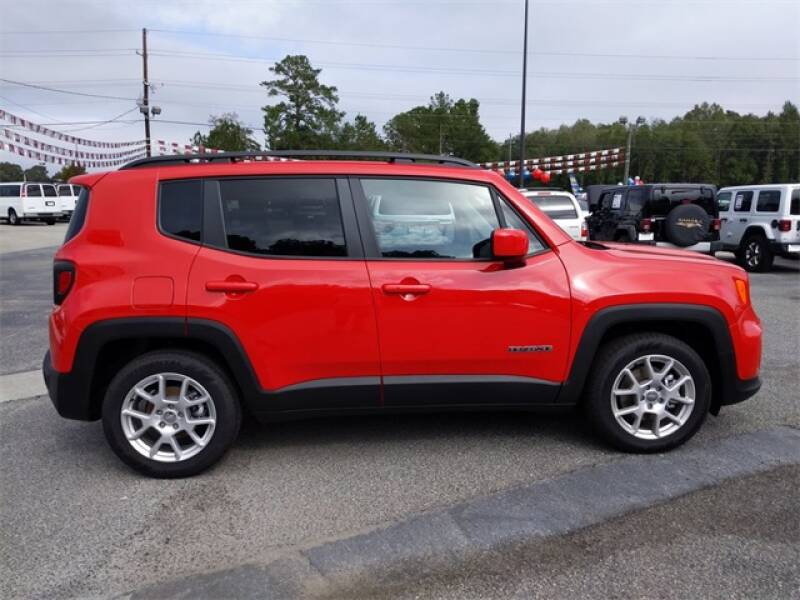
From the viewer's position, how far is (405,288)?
3391mm

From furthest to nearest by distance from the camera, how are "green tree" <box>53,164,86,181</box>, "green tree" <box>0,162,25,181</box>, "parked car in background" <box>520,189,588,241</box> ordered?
"green tree" <box>0,162,25,181</box>, "green tree" <box>53,164,86,181</box>, "parked car in background" <box>520,189,588,241</box>

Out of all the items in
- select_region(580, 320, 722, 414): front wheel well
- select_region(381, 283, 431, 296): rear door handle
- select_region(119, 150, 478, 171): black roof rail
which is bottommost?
select_region(580, 320, 722, 414): front wheel well

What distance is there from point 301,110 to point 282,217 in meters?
54.1

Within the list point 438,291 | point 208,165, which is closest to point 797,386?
point 438,291

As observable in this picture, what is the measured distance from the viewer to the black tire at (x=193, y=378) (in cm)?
338

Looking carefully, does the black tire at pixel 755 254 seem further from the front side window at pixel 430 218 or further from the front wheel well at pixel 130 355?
the front wheel well at pixel 130 355

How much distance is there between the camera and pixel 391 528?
9.67 feet

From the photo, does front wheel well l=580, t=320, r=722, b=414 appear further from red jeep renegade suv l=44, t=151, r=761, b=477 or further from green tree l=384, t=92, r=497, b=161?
green tree l=384, t=92, r=497, b=161

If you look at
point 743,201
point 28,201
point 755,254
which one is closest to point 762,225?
point 755,254

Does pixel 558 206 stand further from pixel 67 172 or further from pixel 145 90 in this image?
pixel 67 172

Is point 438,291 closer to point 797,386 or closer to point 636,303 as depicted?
point 636,303

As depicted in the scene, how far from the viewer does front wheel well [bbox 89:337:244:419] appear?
11.4 feet

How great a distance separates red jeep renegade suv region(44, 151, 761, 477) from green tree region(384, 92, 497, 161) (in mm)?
57740

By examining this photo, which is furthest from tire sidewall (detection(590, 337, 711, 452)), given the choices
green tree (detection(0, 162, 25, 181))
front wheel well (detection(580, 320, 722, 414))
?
green tree (detection(0, 162, 25, 181))
